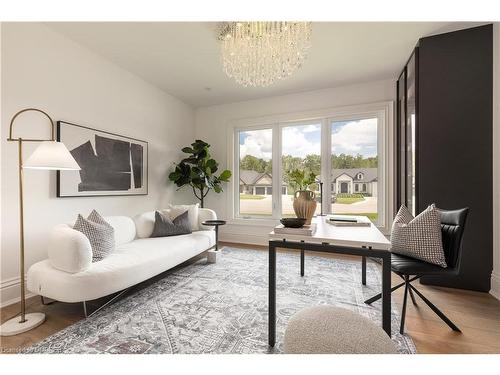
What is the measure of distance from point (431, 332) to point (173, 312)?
6.67ft

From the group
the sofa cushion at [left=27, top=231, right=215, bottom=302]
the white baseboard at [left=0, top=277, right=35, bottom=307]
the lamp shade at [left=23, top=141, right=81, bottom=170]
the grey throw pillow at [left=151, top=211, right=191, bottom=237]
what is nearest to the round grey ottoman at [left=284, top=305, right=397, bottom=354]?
the sofa cushion at [left=27, top=231, right=215, bottom=302]

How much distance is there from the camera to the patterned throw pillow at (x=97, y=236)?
217cm

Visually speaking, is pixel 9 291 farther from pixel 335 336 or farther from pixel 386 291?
pixel 386 291

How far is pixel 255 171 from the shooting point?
469 cm

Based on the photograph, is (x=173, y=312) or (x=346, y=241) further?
(x=173, y=312)

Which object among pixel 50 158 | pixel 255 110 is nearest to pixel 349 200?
pixel 255 110

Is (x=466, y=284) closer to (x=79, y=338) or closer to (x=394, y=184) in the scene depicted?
(x=394, y=184)

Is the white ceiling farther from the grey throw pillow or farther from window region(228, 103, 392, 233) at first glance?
the grey throw pillow

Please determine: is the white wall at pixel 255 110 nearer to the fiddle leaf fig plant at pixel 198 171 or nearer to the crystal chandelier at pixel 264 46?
the fiddle leaf fig plant at pixel 198 171

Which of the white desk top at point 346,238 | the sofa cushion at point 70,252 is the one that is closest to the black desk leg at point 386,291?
the white desk top at point 346,238
